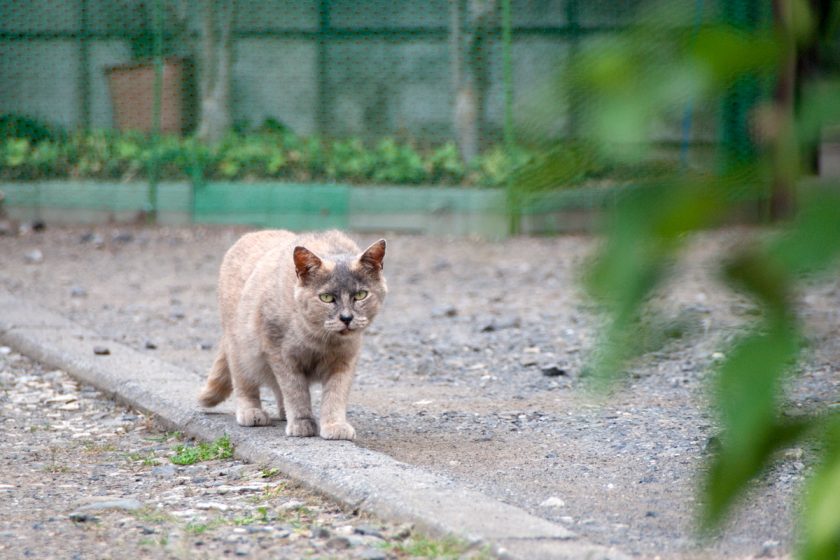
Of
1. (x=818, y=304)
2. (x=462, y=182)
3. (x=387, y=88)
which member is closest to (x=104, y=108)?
(x=387, y=88)

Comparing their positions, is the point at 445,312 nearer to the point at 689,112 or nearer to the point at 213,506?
the point at 213,506

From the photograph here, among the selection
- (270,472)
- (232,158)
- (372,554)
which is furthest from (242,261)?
(232,158)

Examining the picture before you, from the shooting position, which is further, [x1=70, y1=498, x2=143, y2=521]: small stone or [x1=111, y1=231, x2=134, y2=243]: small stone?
[x1=111, y1=231, x2=134, y2=243]: small stone

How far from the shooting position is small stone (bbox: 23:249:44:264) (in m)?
9.62

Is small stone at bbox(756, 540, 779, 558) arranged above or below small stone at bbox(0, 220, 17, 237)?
above

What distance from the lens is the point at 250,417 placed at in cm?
424

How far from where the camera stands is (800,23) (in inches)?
25.4

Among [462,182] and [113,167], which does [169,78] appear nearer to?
[113,167]

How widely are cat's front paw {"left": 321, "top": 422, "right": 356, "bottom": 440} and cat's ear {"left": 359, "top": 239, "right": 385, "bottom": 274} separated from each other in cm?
61

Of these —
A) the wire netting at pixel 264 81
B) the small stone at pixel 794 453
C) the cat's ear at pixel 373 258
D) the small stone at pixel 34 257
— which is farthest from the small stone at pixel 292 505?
the wire netting at pixel 264 81

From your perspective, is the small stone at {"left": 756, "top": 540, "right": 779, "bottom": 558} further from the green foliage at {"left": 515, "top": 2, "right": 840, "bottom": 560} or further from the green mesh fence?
the green mesh fence

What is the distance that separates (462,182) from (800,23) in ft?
33.1

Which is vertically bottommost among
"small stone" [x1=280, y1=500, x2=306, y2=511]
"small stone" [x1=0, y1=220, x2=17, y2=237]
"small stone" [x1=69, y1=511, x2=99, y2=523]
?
"small stone" [x1=0, y1=220, x2=17, y2=237]

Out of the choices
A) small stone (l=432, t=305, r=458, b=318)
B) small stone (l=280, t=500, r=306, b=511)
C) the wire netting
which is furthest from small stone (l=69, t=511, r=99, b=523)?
the wire netting
